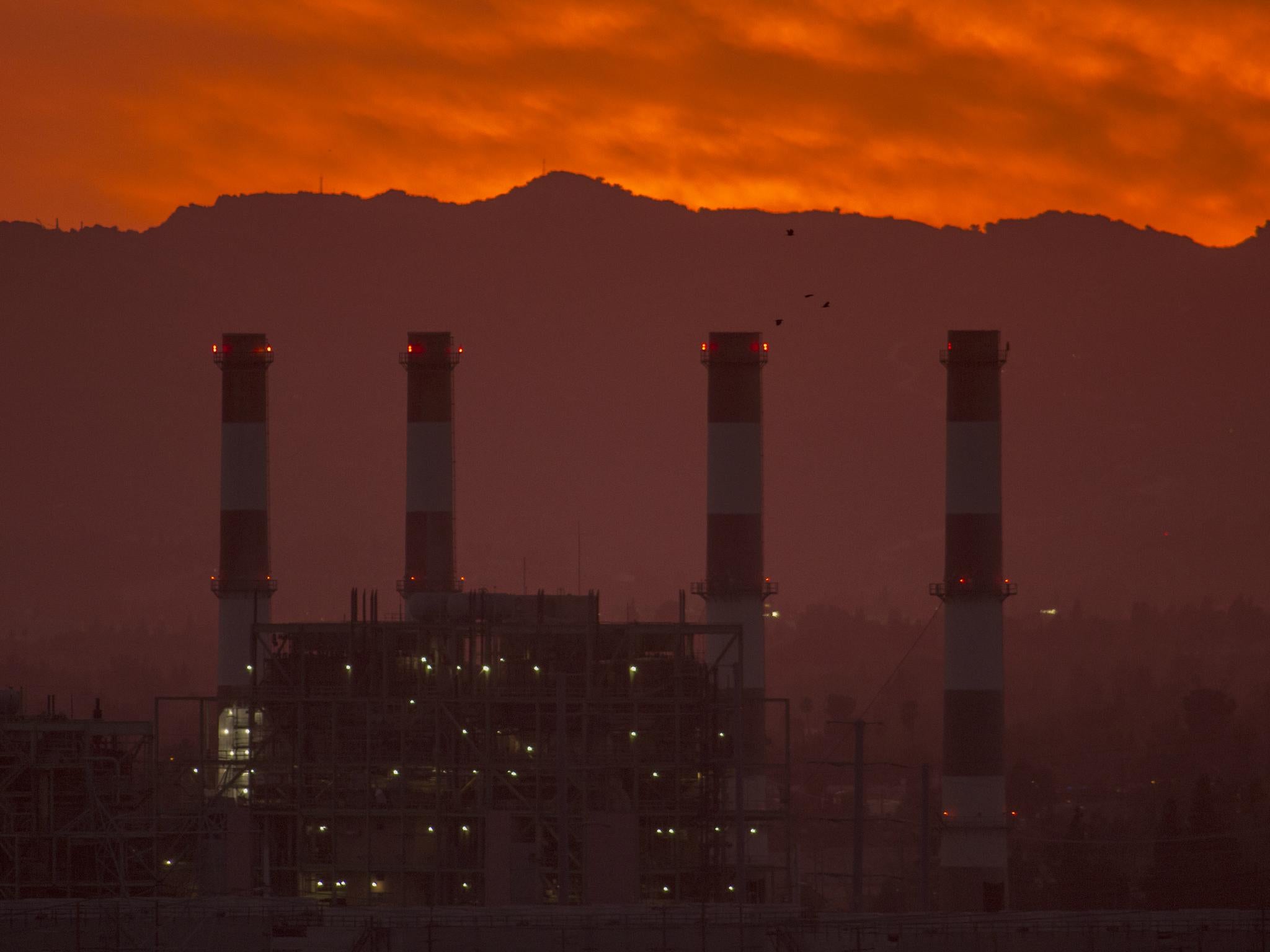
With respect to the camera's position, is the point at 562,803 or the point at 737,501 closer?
the point at 562,803

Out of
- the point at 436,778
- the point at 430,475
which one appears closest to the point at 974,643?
the point at 436,778

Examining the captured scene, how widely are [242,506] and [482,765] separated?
18344 mm

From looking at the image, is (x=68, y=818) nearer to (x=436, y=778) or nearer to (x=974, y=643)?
(x=436, y=778)

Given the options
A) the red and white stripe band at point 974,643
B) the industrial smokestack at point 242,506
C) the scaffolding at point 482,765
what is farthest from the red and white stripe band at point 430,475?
the red and white stripe band at point 974,643

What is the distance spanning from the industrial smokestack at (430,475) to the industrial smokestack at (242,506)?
438 centimetres

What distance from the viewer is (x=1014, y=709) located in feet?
534

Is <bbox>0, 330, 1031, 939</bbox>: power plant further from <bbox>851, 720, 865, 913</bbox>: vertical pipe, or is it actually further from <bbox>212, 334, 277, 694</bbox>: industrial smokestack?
<bbox>212, 334, 277, 694</bbox>: industrial smokestack

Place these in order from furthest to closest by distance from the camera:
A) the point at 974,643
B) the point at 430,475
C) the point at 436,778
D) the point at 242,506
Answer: the point at 430,475 < the point at 242,506 < the point at 974,643 < the point at 436,778

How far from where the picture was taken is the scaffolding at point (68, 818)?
52969 mm

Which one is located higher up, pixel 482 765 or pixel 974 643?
pixel 974 643

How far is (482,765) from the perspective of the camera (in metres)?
53.4

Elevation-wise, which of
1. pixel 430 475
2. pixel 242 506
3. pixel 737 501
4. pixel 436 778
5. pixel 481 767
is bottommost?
pixel 436 778

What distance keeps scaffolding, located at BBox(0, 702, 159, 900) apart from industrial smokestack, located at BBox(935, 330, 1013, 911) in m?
21.5

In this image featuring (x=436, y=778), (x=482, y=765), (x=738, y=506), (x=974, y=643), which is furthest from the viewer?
(x=738, y=506)
